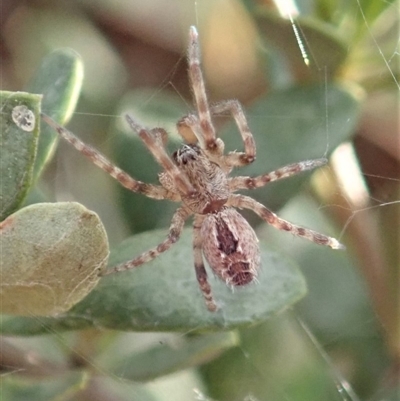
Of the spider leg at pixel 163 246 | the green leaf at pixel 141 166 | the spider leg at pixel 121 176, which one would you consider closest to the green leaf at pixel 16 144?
the spider leg at pixel 163 246

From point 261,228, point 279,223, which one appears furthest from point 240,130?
point 261,228

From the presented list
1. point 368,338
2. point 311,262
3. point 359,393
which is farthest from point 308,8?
point 359,393

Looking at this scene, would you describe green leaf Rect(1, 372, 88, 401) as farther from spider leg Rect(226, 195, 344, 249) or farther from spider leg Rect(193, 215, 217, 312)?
spider leg Rect(226, 195, 344, 249)

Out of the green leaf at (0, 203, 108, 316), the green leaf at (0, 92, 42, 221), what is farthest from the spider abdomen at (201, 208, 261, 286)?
the green leaf at (0, 92, 42, 221)

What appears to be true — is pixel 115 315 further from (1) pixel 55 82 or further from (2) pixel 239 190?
(2) pixel 239 190

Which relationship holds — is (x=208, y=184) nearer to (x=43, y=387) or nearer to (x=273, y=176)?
(x=273, y=176)

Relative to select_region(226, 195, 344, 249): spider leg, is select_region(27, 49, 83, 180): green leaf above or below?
above
